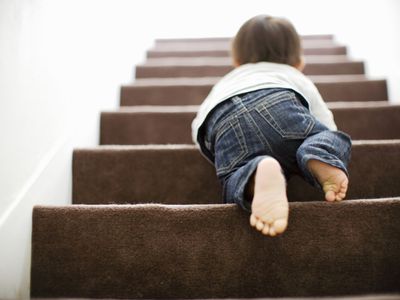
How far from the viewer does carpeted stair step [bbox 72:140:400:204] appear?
3.57 ft

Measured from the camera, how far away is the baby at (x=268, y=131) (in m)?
0.74

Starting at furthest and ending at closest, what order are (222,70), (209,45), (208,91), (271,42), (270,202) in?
(209,45), (222,70), (208,91), (271,42), (270,202)

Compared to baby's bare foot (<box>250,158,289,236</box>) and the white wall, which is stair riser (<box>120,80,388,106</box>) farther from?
baby's bare foot (<box>250,158,289,236</box>)

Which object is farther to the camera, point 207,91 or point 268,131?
point 207,91

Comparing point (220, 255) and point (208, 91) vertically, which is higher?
point (208, 91)

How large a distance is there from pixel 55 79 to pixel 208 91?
718 mm

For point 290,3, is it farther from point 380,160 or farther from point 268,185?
point 268,185

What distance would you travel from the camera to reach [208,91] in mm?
1716

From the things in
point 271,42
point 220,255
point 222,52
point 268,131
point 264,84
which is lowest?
point 220,255

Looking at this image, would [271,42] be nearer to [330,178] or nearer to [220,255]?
[330,178]

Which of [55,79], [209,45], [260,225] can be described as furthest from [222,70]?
[260,225]

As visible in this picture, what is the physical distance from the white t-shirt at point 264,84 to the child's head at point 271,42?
0.04 meters

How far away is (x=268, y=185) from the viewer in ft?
2.39

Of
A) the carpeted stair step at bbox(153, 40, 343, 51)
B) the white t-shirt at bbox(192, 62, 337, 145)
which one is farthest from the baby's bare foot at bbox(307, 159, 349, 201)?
the carpeted stair step at bbox(153, 40, 343, 51)
